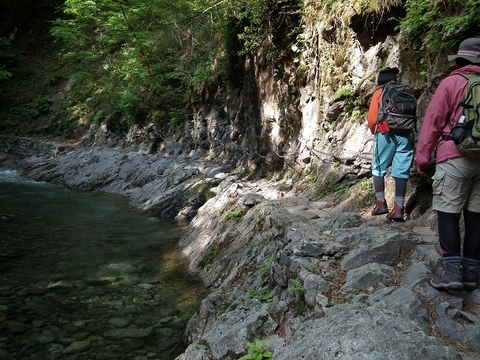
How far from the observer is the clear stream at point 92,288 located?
15.4ft

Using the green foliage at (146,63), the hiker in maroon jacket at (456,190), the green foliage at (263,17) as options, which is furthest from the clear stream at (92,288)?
the green foliage at (146,63)

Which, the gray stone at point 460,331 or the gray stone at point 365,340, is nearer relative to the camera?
the gray stone at point 365,340

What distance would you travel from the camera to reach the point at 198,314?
197 inches

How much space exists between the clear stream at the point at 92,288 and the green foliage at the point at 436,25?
5.25 metres

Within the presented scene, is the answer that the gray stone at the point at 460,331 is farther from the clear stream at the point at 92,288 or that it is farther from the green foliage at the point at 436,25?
the green foliage at the point at 436,25

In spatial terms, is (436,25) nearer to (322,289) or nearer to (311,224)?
(311,224)

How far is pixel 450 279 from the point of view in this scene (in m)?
3.10

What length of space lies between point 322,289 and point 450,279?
42.3 inches

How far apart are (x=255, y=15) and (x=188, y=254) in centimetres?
698

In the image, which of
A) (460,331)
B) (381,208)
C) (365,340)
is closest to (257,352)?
(365,340)

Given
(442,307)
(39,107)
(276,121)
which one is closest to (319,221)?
(442,307)

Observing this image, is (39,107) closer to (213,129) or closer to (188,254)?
(213,129)

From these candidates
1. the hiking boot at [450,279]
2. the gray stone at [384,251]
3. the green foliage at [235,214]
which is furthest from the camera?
the green foliage at [235,214]

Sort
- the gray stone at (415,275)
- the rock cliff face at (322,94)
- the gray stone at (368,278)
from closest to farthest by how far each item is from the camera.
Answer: the gray stone at (415,275) < the gray stone at (368,278) < the rock cliff face at (322,94)
